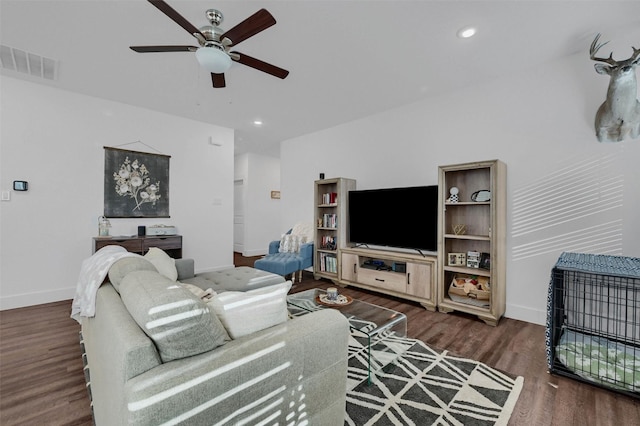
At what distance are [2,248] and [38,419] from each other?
2.84 m

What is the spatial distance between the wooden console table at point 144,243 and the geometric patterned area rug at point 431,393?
321cm

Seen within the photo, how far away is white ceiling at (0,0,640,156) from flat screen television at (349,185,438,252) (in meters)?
1.31

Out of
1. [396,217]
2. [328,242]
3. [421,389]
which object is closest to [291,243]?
[328,242]

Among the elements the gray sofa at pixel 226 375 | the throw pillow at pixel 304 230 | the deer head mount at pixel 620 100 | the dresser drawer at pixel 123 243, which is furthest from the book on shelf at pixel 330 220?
the deer head mount at pixel 620 100

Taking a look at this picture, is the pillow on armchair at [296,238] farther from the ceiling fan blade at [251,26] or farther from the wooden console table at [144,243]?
the ceiling fan blade at [251,26]

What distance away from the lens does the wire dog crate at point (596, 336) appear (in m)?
1.84

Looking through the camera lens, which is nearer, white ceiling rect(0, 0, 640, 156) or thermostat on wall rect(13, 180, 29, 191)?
white ceiling rect(0, 0, 640, 156)

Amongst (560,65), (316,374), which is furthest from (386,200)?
(316,374)

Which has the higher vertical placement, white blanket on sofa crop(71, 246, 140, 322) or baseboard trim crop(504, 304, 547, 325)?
white blanket on sofa crop(71, 246, 140, 322)

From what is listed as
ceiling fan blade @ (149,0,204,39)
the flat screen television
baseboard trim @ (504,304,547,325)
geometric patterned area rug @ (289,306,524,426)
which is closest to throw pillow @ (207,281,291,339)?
geometric patterned area rug @ (289,306,524,426)

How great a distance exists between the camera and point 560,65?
9.21ft

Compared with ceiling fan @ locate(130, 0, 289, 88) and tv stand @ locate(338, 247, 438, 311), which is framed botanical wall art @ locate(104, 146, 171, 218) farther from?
tv stand @ locate(338, 247, 438, 311)

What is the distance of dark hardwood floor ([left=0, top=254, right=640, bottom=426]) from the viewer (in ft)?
5.30

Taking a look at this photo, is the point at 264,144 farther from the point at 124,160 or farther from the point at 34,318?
the point at 34,318
